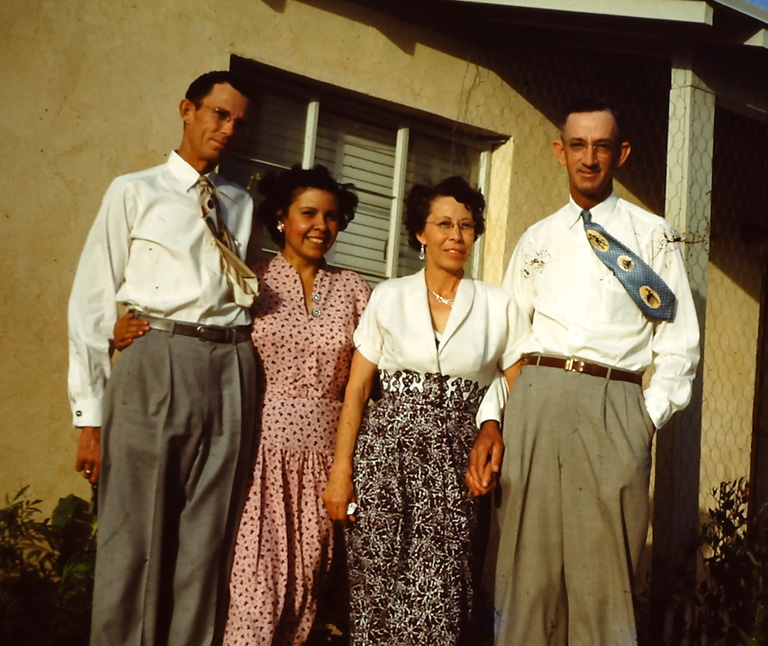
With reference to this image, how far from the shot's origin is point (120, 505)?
3.34m

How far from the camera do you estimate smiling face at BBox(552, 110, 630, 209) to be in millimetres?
3459

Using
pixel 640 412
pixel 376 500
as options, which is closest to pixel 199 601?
pixel 376 500

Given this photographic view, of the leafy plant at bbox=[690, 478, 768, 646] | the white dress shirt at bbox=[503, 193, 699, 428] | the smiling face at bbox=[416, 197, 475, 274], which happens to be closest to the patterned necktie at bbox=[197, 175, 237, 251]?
the smiling face at bbox=[416, 197, 475, 274]

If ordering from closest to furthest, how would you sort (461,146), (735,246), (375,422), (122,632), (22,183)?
(122,632), (375,422), (22,183), (461,146), (735,246)

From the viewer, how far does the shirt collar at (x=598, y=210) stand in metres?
3.54

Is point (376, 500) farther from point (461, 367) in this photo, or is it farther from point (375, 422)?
point (461, 367)

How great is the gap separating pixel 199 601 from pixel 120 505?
0.44m

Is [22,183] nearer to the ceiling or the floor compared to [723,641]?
nearer to the ceiling

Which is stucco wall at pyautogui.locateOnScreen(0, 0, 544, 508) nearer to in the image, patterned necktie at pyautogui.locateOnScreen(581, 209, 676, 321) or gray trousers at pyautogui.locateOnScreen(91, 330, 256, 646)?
gray trousers at pyautogui.locateOnScreen(91, 330, 256, 646)

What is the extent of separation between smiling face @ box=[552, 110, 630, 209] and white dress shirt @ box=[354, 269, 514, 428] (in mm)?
478

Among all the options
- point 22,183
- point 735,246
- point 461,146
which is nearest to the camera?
point 22,183

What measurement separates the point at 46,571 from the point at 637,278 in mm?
2648

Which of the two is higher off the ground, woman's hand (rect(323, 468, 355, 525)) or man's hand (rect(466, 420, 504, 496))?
man's hand (rect(466, 420, 504, 496))

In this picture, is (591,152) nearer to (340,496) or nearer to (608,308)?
(608,308)
